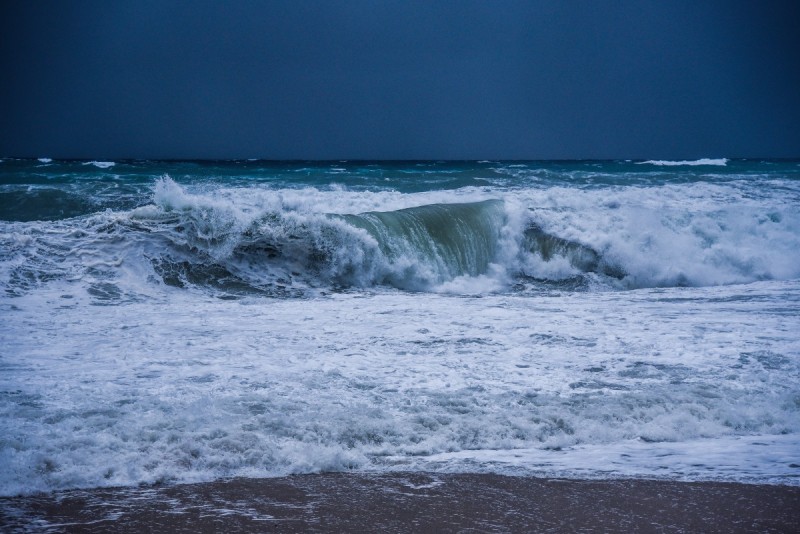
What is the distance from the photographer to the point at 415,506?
3162 mm

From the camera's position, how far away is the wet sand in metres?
2.97

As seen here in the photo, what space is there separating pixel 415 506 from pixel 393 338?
9.68 feet

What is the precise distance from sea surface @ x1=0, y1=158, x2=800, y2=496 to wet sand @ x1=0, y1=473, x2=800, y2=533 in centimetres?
14

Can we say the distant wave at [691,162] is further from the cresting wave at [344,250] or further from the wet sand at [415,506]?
the wet sand at [415,506]

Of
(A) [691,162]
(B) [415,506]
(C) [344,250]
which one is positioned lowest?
(B) [415,506]

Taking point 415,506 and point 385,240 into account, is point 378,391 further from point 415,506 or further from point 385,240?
point 385,240

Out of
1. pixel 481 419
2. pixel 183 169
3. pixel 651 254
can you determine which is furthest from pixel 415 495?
pixel 183 169

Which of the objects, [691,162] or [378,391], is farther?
[691,162]

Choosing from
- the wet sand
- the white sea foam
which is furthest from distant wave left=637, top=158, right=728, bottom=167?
the wet sand

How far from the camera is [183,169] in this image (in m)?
21.9

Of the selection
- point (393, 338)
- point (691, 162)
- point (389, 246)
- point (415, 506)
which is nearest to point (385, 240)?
point (389, 246)

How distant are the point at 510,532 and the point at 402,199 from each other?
1056cm

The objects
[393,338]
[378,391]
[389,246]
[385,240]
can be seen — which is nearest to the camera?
[378,391]

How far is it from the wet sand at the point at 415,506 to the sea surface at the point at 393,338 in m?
0.14
